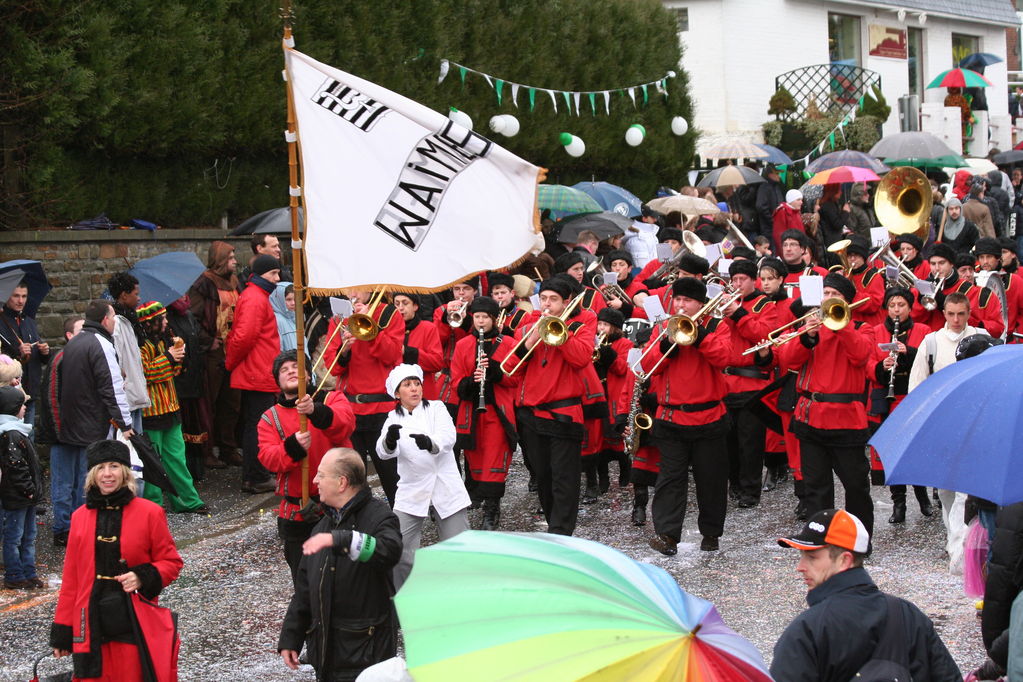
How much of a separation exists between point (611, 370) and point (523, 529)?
1.62 meters

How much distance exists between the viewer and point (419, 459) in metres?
7.94

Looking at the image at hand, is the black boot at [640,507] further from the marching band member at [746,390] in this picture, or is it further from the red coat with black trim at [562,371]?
the red coat with black trim at [562,371]

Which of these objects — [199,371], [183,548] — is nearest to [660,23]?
[199,371]

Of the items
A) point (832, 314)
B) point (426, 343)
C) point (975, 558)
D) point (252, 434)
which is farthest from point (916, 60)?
point (975, 558)

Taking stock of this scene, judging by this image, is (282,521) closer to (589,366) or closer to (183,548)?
(183,548)

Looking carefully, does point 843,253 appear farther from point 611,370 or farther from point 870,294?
point 611,370

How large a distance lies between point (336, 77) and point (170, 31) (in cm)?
750

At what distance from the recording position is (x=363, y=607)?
589 centimetres

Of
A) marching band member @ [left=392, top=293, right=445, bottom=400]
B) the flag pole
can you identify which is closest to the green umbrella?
marching band member @ [left=392, top=293, right=445, bottom=400]

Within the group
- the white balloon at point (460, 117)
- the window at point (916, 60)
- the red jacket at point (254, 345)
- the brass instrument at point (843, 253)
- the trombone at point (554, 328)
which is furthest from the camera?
A: the window at point (916, 60)

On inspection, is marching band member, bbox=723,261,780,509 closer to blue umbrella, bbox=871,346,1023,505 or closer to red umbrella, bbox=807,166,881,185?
blue umbrella, bbox=871,346,1023,505

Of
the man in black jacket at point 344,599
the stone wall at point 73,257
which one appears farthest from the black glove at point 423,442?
the stone wall at point 73,257

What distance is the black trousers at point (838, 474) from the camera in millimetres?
9117

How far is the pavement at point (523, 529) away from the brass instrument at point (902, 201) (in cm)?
484
